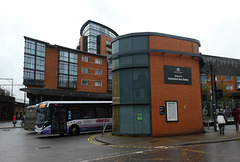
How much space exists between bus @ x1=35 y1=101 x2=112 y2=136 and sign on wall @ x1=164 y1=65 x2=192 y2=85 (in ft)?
17.9

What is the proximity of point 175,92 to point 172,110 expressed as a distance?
1.25 metres

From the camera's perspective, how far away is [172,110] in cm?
1372

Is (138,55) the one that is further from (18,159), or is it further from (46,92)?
(46,92)

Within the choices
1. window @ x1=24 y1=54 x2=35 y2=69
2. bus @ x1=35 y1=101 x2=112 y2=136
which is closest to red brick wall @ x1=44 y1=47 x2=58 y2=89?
window @ x1=24 y1=54 x2=35 y2=69

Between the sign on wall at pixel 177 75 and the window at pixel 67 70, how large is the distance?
A: 39.7m

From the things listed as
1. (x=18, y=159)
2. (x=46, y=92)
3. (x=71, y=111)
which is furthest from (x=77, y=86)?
(x=18, y=159)

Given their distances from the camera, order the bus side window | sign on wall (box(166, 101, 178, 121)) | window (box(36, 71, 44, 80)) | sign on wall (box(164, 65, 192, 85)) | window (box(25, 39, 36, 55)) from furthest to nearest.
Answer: window (box(36, 71, 44, 80)), window (box(25, 39, 36, 55)), the bus side window, sign on wall (box(164, 65, 192, 85)), sign on wall (box(166, 101, 178, 121))

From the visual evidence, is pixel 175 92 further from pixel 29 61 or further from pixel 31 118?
pixel 29 61

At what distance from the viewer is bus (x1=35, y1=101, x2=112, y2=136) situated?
1603cm

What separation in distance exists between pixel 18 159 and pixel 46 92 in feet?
117

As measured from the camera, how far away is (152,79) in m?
13.6

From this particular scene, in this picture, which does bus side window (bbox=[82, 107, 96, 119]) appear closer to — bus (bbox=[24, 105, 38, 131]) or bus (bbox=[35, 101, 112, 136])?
bus (bbox=[35, 101, 112, 136])

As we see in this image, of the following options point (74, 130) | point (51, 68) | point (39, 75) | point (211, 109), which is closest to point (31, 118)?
point (74, 130)

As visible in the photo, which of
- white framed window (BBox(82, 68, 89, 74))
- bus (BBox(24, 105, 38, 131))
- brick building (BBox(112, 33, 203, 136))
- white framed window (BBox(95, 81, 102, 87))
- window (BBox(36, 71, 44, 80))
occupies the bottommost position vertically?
bus (BBox(24, 105, 38, 131))
